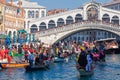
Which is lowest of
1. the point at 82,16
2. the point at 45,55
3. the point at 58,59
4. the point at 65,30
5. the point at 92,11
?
the point at 58,59

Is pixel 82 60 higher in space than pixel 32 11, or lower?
lower

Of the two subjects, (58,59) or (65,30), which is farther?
(65,30)

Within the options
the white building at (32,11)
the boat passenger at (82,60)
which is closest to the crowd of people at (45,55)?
the boat passenger at (82,60)

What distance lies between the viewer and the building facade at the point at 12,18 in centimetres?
5153

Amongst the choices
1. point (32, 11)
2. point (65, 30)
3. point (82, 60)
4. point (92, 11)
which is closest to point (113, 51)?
point (65, 30)

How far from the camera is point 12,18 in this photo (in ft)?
178

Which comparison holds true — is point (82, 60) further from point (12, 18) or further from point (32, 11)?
point (32, 11)

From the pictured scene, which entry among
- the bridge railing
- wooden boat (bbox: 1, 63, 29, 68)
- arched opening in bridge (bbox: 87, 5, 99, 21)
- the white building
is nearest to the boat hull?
the bridge railing

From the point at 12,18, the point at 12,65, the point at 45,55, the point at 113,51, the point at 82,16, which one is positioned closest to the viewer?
the point at 12,65

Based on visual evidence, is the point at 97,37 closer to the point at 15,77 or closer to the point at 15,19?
the point at 15,19

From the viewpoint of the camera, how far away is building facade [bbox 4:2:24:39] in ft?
169

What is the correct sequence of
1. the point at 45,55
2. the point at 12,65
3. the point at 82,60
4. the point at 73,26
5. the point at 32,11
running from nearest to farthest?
the point at 82,60, the point at 12,65, the point at 45,55, the point at 73,26, the point at 32,11

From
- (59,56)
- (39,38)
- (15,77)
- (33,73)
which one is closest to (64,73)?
(33,73)

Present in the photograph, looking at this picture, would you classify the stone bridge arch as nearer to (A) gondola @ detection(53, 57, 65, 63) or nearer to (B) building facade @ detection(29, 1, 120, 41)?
(B) building facade @ detection(29, 1, 120, 41)
